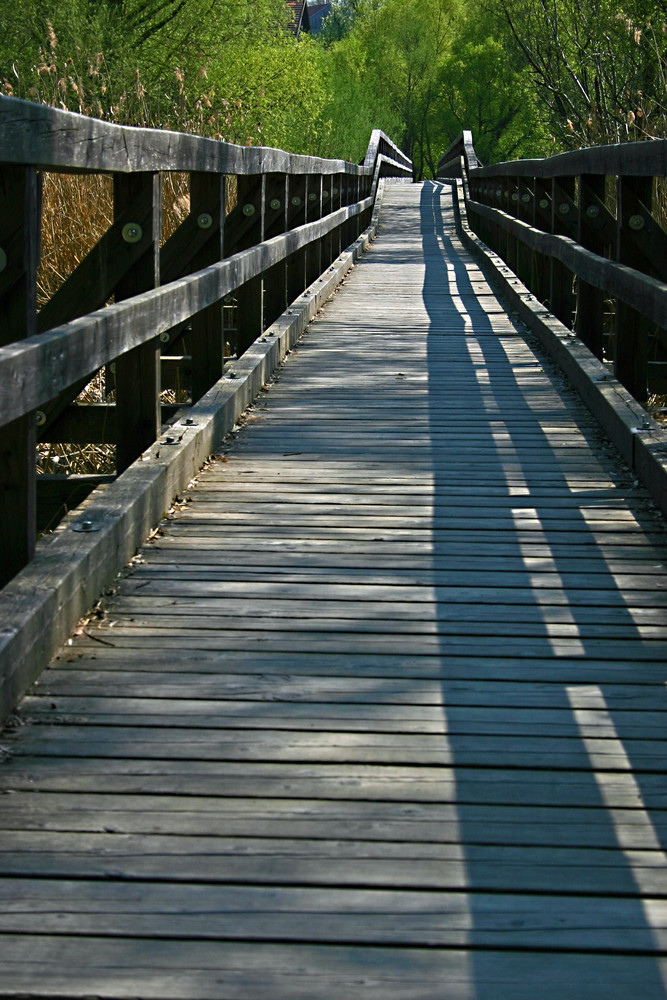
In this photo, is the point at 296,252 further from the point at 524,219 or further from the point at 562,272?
the point at 524,219

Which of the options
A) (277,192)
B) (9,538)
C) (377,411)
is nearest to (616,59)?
(277,192)

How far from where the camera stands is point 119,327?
3.77 metres

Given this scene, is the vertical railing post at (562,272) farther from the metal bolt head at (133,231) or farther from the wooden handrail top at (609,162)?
the metal bolt head at (133,231)

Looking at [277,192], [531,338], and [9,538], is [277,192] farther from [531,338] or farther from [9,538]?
[9,538]

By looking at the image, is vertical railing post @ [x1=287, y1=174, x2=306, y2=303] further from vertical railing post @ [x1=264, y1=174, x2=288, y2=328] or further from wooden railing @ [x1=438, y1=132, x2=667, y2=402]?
wooden railing @ [x1=438, y1=132, x2=667, y2=402]

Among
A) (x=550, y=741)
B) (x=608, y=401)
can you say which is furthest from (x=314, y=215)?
(x=550, y=741)

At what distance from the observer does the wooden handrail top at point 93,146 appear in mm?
2822

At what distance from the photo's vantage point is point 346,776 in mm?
2441

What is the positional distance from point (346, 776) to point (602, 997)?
74cm

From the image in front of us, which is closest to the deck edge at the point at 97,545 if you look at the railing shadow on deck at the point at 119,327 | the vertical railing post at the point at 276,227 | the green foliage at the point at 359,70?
the railing shadow on deck at the point at 119,327

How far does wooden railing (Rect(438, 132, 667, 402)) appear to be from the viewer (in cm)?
504

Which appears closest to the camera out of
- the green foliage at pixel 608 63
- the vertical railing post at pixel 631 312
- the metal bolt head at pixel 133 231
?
the metal bolt head at pixel 133 231

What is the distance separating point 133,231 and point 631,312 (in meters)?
2.36

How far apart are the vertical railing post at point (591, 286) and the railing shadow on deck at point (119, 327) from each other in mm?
1676
